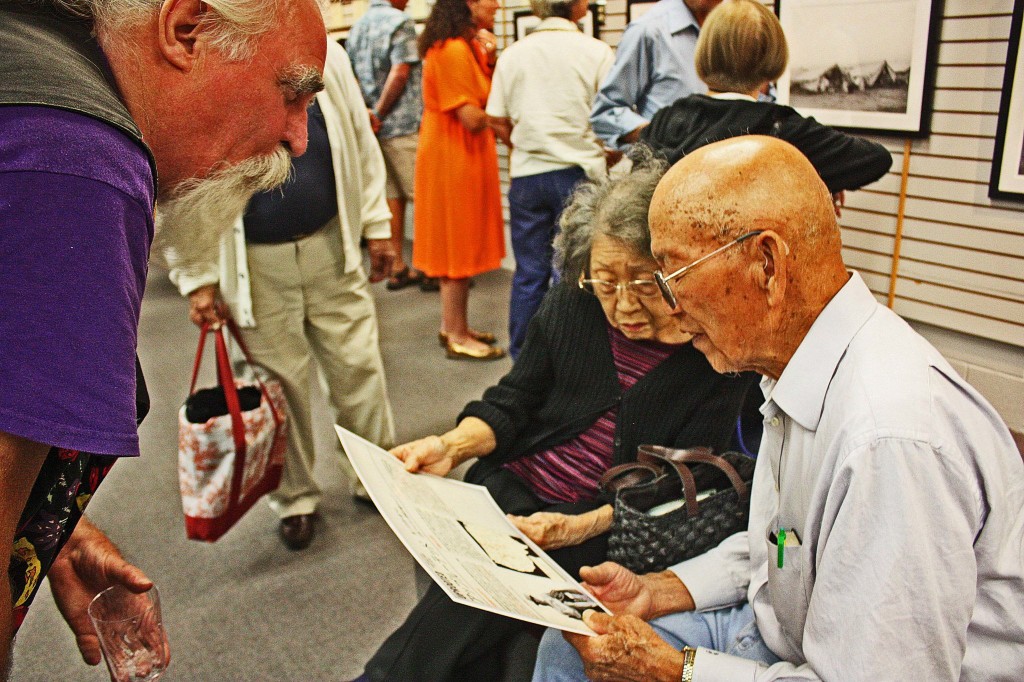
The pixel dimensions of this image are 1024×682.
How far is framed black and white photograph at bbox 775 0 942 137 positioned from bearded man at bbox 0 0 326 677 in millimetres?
2921

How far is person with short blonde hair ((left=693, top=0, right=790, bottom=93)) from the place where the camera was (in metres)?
2.64

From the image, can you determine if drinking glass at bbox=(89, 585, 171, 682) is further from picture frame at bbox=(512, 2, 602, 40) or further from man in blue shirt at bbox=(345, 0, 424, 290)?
picture frame at bbox=(512, 2, 602, 40)

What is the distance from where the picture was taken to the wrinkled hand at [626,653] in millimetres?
1259

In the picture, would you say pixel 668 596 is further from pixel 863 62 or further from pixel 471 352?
pixel 471 352

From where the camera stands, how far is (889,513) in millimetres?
949

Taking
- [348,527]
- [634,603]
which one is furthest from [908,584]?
[348,527]

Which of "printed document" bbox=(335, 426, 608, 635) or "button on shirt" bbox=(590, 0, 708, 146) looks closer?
"printed document" bbox=(335, 426, 608, 635)

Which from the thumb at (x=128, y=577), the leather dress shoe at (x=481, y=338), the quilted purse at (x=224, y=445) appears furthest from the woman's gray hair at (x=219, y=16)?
the leather dress shoe at (x=481, y=338)

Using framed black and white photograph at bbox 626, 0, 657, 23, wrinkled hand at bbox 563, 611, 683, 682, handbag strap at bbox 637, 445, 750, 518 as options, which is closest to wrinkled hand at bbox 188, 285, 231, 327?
handbag strap at bbox 637, 445, 750, 518

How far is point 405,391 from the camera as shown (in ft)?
14.2

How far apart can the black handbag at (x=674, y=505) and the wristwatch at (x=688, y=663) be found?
1.13 ft

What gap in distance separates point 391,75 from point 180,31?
440 cm

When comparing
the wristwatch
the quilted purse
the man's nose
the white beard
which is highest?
the man's nose

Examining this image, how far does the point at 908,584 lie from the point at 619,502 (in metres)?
0.72
